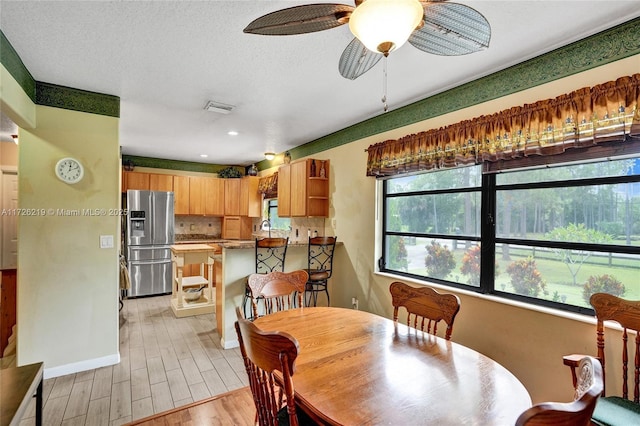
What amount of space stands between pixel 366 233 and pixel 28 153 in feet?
10.9

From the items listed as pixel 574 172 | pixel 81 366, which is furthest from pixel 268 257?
pixel 574 172

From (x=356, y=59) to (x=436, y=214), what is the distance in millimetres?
1894

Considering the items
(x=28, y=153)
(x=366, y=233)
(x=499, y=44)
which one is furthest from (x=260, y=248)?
(x=499, y=44)

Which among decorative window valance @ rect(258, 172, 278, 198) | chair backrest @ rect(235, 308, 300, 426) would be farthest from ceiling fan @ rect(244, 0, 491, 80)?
decorative window valance @ rect(258, 172, 278, 198)

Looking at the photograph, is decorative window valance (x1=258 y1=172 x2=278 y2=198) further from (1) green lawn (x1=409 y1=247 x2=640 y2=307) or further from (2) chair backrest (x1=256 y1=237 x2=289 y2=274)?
(1) green lawn (x1=409 y1=247 x2=640 y2=307)

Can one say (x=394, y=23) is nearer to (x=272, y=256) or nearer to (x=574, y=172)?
(x=574, y=172)

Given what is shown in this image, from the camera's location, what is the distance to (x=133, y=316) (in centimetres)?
438

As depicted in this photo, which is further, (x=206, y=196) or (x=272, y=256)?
(x=206, y=196)

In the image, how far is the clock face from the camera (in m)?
2.78

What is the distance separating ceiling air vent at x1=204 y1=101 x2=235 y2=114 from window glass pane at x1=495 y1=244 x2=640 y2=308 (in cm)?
290

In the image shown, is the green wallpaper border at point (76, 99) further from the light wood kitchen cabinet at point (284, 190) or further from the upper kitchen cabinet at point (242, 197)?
the upper kitchen cabinet at point (242, 197)

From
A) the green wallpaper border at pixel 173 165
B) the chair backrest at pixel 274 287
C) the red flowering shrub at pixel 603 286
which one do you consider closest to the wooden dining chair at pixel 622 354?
the red flowering shrub at pixel 603 286

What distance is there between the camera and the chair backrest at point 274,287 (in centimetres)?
232

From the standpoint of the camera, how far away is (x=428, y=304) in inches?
77.9
